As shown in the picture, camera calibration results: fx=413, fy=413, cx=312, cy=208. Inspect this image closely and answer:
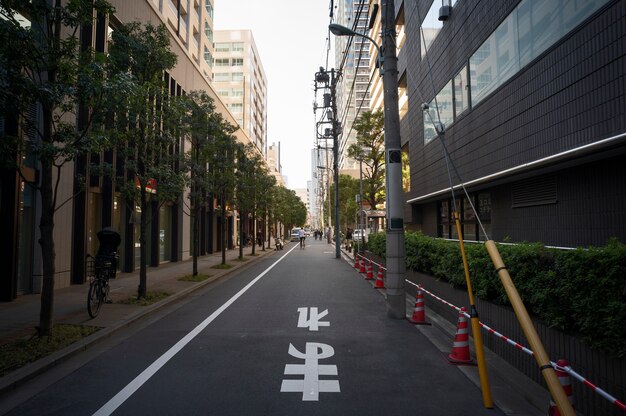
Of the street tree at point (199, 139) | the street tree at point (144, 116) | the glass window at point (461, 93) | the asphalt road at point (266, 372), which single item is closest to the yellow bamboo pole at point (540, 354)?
the asphalt road at point (266, 372)

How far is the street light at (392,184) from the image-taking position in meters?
9.26

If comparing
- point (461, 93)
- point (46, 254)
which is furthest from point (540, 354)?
point (461, 93)

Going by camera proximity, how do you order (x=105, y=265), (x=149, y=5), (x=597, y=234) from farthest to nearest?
(x=149, y=5) → (x=105, y=265) → (x=597, y=234)

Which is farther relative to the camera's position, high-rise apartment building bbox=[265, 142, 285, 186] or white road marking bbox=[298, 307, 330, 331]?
high-rise apartment building bbox=[265, 142, 285, 186]

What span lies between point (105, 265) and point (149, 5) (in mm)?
14458

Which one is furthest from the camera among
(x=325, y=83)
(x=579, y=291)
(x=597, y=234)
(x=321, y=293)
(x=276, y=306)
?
→ (x=325, y=83)

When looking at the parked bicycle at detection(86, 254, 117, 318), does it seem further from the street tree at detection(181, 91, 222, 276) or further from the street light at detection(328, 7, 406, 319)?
the street light at detection(328, 7, 406, 319)

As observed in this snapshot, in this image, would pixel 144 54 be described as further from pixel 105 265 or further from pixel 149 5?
pixel 149 5

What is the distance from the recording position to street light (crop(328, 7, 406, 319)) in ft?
30.4

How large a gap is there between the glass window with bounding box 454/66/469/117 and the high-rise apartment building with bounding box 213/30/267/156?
53.8 meters

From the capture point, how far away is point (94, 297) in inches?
343

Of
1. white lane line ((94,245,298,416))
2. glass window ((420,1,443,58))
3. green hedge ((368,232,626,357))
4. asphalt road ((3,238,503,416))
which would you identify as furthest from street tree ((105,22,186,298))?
glass window ((420,1,443,58))

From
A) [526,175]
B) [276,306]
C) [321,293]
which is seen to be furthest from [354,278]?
[526,175]

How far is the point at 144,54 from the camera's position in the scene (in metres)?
10.7
